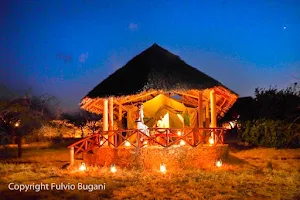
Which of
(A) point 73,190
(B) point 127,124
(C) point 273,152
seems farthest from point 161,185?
(C) point 273,152

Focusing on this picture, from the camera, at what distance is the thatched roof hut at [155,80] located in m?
10.3

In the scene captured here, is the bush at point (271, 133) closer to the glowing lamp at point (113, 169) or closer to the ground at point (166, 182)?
the ground at point (166, 182)

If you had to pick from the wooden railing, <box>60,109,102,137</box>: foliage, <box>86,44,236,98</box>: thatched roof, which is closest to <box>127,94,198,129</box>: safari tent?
<box>86,44,236,98</box>: thatched roof

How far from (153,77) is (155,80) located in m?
0.17

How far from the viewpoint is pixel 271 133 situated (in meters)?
16.8

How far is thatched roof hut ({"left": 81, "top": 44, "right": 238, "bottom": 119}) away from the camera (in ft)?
33.8

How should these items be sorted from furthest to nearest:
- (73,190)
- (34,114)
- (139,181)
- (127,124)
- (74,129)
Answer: (74,129), (34,114), (127,124), (139,181), (73,190)

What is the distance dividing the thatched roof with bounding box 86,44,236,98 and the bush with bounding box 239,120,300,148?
676cm

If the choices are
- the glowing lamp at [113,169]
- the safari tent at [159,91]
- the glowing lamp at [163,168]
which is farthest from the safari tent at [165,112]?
the glowing lamp at [113,169]

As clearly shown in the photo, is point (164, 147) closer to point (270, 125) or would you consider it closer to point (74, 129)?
point (270, 125)

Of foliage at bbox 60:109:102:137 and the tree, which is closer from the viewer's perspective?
the tree

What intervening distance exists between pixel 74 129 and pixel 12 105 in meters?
7.98

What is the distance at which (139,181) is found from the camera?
765 cm

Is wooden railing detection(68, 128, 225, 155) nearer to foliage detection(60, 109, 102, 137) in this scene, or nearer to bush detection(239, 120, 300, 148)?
bush detection(239, 120, 300, 148)
